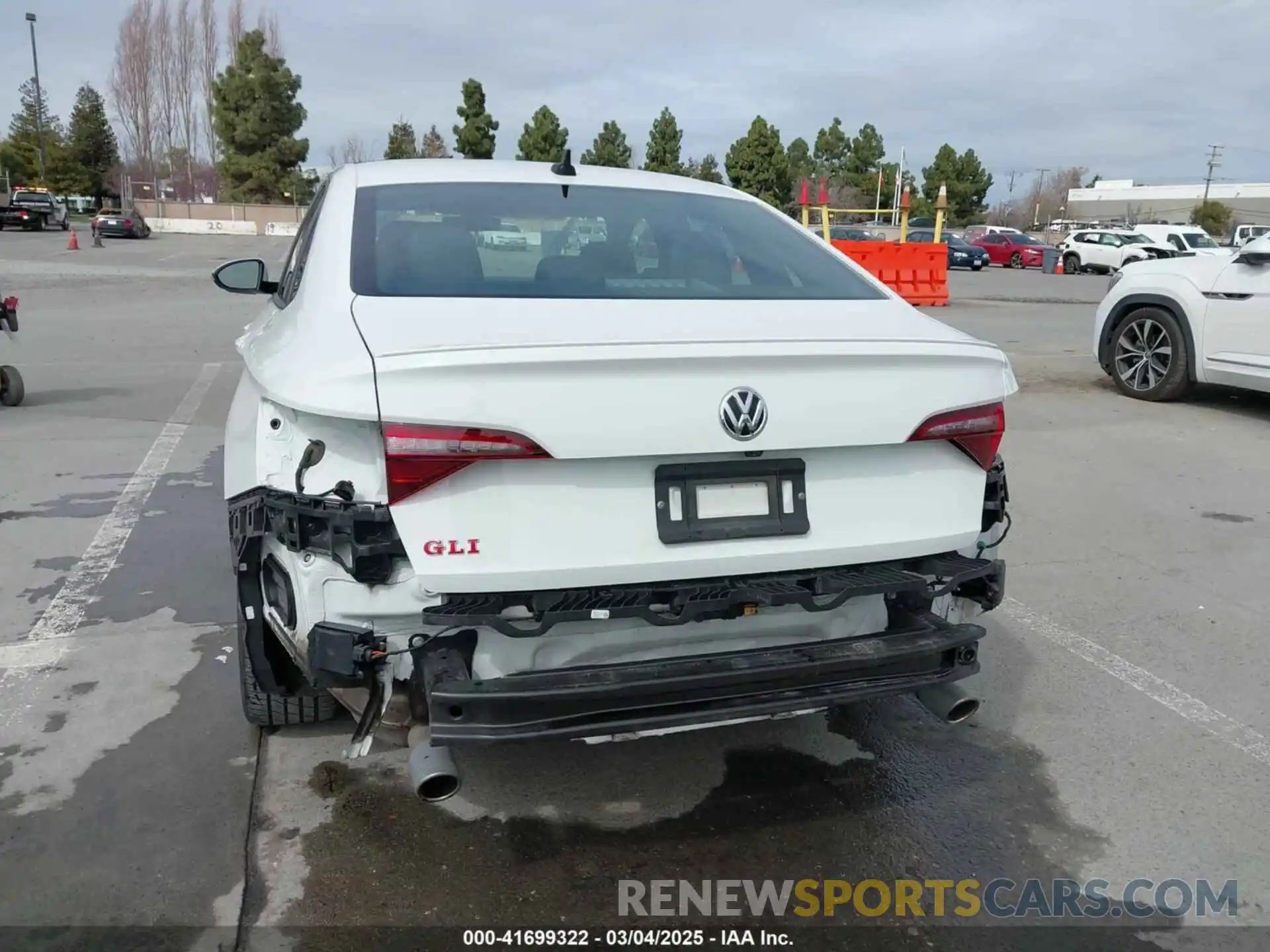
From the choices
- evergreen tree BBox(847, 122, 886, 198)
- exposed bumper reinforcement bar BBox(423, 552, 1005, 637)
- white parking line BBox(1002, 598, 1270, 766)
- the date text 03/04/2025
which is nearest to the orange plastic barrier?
white parking line BBox(1002, 598, 1270, 766)

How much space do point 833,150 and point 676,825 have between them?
8178 centimetres

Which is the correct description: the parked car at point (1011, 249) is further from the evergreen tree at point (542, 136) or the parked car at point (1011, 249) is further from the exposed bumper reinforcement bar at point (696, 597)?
the exposed bumper reinforcement bar at point (696, 597)

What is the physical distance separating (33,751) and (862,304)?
2.97 meters

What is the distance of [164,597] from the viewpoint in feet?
15.4

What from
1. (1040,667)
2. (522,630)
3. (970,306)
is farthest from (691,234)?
(970,306)

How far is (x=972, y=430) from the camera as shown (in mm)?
2840

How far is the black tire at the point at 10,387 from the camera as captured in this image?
27.7 feet

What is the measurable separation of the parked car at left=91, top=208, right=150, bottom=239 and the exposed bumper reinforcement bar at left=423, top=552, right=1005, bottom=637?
144 feet

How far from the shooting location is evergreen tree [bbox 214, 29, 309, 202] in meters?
55.7

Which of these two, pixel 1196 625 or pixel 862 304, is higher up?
pixel 862 304

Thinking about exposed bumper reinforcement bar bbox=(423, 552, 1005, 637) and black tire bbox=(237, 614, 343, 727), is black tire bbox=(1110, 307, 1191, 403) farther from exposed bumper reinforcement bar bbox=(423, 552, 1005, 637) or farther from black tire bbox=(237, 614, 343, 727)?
black tire bbox=(237, 614, 343, 727)

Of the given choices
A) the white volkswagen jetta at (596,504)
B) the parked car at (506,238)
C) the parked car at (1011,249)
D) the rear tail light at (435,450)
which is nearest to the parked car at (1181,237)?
the parked car at (1011,249)

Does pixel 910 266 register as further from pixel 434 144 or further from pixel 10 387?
pixel 434 144

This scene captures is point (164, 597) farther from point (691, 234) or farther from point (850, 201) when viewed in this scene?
point (850, 201)
